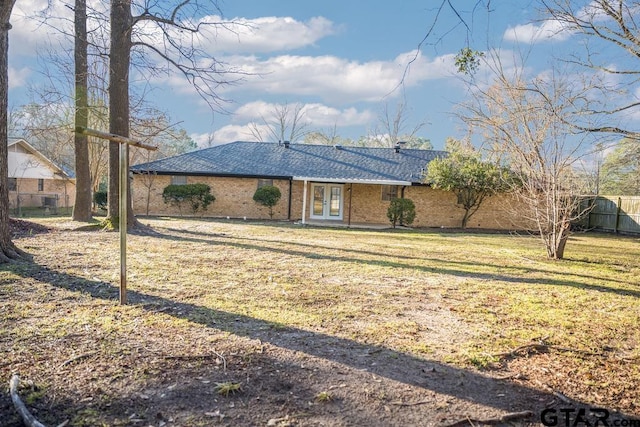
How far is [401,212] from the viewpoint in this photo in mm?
18188

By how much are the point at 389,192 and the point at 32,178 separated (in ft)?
83.5

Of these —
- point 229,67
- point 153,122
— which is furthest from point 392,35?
point 153,122

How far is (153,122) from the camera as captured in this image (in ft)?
51.0

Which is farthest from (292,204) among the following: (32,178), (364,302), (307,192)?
(32,178)

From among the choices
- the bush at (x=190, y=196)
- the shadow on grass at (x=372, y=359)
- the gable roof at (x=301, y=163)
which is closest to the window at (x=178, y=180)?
the gable roof at (x=301, y=163)

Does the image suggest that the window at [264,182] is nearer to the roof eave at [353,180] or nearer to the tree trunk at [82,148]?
the roof eave at [353,180]

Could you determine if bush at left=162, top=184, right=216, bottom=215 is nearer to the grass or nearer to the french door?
the french door

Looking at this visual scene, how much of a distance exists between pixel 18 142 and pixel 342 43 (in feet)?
72.9

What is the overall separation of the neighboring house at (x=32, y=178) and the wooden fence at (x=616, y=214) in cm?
2918

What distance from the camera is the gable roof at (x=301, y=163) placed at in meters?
20.1

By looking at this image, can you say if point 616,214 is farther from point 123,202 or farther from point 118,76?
point 123,202

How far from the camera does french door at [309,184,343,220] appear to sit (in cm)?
2061

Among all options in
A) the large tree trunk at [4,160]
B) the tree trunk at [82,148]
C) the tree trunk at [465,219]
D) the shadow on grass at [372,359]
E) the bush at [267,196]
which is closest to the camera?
the shadow on grass at [372,359]

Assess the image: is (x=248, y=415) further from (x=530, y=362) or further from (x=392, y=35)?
(x=392, y=35)
